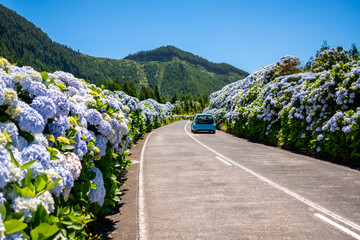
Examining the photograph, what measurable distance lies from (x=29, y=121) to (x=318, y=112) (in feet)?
41.4

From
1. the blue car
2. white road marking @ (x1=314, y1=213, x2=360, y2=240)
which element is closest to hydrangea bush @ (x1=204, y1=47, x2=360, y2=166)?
the blue car

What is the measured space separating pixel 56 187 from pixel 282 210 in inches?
175

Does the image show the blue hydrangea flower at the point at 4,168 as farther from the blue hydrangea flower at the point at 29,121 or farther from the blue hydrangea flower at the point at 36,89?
the blue hydrangea flower at the point at 36,89

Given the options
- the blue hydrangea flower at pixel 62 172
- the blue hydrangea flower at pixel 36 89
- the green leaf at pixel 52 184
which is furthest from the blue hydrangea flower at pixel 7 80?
the green leaf at pixel 52 184

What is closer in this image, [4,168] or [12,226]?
[12,226]

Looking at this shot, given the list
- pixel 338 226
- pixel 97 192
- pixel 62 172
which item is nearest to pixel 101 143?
pixel 97 192

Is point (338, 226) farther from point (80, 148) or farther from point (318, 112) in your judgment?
point (318, 112)

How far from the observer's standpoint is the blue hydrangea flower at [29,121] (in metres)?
2.79

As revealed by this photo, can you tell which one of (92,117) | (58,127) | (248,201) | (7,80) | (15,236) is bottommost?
(248,201)

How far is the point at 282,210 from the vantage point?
5668 millimetres

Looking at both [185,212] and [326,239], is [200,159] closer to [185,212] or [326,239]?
[185,212]

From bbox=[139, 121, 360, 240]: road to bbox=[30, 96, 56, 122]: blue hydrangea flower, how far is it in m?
2.50

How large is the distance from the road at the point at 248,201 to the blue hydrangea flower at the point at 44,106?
8.21 feet

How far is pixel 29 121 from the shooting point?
283 cm
